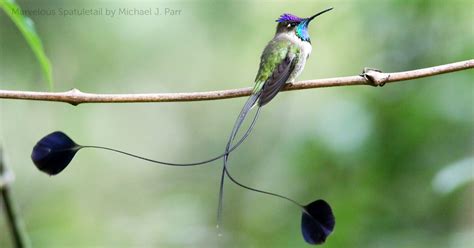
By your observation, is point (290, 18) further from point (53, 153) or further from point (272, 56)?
point (53, 153)

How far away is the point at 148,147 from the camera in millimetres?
4980

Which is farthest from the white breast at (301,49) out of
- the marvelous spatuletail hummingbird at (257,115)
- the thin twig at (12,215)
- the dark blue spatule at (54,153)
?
the thin twig at (12,215)

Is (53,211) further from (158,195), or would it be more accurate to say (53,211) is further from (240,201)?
(240,201)

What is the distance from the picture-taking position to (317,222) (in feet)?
4.80

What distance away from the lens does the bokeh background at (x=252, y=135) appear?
2756mm

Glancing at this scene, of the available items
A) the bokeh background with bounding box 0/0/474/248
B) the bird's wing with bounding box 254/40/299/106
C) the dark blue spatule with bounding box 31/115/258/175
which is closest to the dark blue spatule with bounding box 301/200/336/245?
the dark blue spatule with bounding box 31/115/258/175

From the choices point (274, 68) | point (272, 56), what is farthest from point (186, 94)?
point (272, 56)

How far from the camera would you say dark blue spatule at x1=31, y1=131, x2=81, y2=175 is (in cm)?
136

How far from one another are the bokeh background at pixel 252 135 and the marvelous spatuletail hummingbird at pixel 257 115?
0.38m

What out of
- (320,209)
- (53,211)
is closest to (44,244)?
(53,211)

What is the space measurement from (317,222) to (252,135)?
290cm

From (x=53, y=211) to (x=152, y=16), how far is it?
1.54 metres

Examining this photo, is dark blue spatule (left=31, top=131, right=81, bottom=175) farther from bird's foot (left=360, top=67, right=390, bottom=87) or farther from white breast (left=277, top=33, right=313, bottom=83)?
white breast (left=277, top=33, right=313, bottom=83)

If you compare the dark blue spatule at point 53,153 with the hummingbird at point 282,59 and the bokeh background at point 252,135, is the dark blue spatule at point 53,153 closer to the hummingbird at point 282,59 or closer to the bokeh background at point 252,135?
the bokeh background at point 252,135
